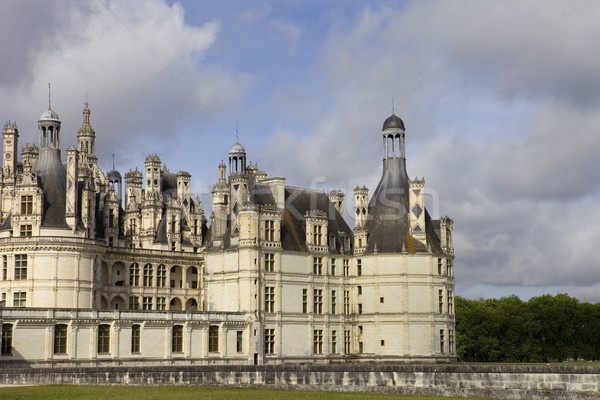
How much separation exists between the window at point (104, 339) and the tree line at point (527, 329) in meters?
42.5

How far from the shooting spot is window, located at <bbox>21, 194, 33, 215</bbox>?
61.5 m

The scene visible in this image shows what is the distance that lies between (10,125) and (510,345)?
172 ft

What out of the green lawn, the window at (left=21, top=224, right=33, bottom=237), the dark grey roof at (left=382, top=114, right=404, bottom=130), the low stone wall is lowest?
the green lawn

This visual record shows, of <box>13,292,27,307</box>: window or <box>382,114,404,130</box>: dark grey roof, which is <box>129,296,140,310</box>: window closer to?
<box>13,292,27,307</box>: window

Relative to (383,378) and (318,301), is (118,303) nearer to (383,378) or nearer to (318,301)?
(318,301)

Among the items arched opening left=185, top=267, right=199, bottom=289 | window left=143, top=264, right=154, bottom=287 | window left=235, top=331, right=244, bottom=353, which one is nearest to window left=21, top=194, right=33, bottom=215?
window left=143, top=264, right=154, bottom=287

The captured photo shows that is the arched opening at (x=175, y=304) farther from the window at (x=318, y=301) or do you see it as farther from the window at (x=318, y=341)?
the window at (x=318, y=341)

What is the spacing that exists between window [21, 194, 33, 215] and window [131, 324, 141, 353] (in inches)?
436

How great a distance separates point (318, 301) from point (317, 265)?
8.93 feet

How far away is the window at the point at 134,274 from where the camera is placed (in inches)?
2749

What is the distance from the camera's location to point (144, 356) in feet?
192

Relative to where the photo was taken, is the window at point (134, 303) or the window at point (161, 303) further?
the window at point (161, 303)

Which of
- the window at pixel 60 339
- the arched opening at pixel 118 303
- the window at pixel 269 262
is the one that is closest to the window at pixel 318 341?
the window at pixel 269 262

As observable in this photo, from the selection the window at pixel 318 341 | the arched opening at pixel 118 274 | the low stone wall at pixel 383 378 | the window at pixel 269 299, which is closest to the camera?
the low stone wall at pixel 383 378
